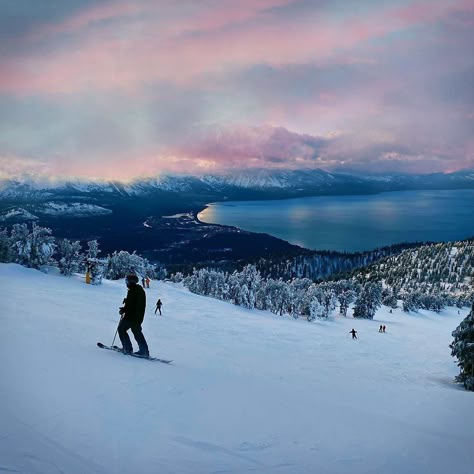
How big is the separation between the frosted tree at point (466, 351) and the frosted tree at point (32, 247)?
40.6 metres

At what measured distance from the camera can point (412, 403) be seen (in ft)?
34.4

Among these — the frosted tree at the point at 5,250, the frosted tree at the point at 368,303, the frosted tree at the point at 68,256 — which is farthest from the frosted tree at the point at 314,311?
the frosted tree at the point at 5,250

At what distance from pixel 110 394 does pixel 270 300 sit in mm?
71312

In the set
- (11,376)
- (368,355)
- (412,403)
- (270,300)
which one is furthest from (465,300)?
(11,376)

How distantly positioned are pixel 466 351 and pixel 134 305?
16197 mm

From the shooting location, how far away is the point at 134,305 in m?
9.96

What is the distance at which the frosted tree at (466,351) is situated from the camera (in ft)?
55.1

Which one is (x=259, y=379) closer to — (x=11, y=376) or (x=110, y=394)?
(x=110, y=394)

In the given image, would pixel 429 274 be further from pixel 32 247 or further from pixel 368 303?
pixel 32 247

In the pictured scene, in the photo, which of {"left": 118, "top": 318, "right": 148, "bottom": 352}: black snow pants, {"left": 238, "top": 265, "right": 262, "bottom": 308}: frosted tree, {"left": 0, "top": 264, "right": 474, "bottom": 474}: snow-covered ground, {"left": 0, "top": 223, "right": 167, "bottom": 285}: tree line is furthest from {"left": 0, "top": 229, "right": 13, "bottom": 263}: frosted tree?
{"left": 238, "top": 265, "right": 262, "bottom": 308}: frosted tree

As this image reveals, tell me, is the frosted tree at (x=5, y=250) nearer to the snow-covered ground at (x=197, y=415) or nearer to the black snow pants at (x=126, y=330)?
the snow-covered ground at (x=197, y=415)

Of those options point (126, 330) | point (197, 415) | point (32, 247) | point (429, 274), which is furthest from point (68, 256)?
point (429, 274)

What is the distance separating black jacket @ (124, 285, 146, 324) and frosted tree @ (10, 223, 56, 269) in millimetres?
36909

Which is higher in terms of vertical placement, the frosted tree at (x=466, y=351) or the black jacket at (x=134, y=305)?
the black jacket at (x=134, y=305)
